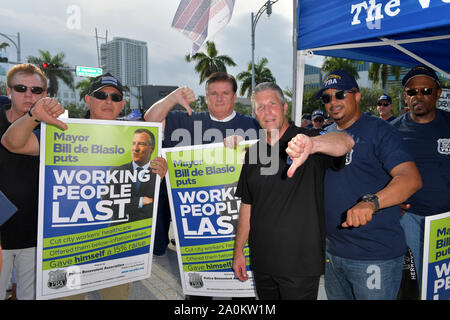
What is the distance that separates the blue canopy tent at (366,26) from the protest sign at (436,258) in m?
1.31

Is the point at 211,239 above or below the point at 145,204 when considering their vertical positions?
below

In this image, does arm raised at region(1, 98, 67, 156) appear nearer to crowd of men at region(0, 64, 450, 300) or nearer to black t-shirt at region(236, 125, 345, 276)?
crowd of men at region(0, 64, 450, 300)

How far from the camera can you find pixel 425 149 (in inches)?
114

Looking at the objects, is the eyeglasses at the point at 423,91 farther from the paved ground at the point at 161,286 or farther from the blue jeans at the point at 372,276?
the paved ground at the point at 161,286

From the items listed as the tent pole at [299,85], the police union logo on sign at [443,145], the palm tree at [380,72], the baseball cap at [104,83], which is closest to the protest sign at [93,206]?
the baseball cap at [104,83]

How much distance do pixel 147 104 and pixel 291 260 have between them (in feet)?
74.4

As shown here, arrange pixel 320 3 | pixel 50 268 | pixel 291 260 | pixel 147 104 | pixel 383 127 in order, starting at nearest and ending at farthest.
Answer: pixel 291 260 → pixel 383 127 → pixel 50 268 → pixel 320 3 → pixel 147 104

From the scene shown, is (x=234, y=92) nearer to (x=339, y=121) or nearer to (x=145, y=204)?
(x=339, y=121)

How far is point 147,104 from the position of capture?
23312 mm

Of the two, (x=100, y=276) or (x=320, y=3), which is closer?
(x=100, y=276)

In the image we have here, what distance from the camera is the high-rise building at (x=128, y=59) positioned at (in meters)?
80.6

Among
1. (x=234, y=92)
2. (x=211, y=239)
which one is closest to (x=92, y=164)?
(x=211, y=239)

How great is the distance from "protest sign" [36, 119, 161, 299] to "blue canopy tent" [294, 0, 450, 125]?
69.7 inches

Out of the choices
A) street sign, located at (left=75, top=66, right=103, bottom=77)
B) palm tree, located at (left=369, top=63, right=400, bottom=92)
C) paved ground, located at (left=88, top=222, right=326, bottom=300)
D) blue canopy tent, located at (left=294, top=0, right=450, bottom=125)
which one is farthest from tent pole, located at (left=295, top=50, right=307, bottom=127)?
palm tree, located at (left=369, top=63, right=400, bottom=92)
